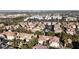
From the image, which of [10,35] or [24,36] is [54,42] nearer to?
[24,36]

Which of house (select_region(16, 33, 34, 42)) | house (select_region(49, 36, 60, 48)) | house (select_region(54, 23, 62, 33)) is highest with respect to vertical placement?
house (select_region(54, 23, 62, 33))

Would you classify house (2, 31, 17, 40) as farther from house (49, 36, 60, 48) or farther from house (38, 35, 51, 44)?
house (49, 36, 60, 48)

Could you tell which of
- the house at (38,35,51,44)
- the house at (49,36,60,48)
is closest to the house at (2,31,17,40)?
the house at (38,35,51,44)

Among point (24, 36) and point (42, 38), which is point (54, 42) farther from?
point (24, 36)

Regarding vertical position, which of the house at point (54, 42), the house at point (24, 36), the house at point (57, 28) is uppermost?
the house at point (57, 28)

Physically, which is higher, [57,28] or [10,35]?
[57,28]

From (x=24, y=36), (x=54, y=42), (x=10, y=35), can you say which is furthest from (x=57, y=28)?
(x=10, y=35)

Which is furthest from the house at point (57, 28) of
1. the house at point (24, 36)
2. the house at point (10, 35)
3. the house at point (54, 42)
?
the house at point (10, 35)

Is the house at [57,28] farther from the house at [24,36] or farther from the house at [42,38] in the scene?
the house at [24,36]
